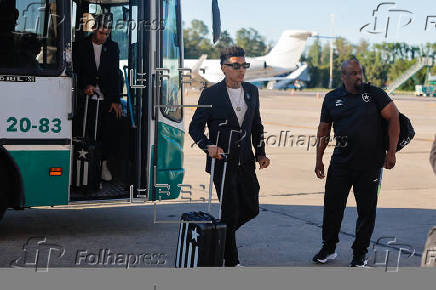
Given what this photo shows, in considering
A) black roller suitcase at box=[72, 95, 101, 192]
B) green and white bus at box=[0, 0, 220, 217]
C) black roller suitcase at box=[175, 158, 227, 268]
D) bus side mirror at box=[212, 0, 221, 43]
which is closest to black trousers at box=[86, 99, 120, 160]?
green and white bus at box=[0, 0, 220, 217]

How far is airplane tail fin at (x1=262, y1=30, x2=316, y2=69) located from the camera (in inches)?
2923

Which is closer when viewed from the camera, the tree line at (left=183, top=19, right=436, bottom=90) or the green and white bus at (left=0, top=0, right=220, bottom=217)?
the green and white bus at (left=0, top=0, right=220, bottom=217)

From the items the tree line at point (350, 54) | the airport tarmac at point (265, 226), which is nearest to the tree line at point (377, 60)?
the tree line at point (350, 54)

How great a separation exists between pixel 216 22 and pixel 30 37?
182 centimetres

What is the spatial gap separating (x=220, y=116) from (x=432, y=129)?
20207mm

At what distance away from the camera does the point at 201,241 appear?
560 cm

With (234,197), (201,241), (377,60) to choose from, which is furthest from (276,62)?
(201,241)

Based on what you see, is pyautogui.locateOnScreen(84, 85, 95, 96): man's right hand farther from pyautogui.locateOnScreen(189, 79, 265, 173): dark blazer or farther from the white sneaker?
pyautogui.locateOnScreen(189, 79, 265, 173): dark blazer

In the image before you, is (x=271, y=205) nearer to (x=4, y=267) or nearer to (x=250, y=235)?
(x=250, y=235)

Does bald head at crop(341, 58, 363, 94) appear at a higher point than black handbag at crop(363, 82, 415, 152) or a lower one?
higher

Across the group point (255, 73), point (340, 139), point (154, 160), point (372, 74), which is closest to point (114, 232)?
point (154, 160)

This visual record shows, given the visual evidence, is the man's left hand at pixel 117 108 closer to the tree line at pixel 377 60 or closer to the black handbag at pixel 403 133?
the black handbag at pixel 403 133

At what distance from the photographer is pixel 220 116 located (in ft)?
20.9

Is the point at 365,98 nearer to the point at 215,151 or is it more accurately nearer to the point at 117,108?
the point at 215,151
